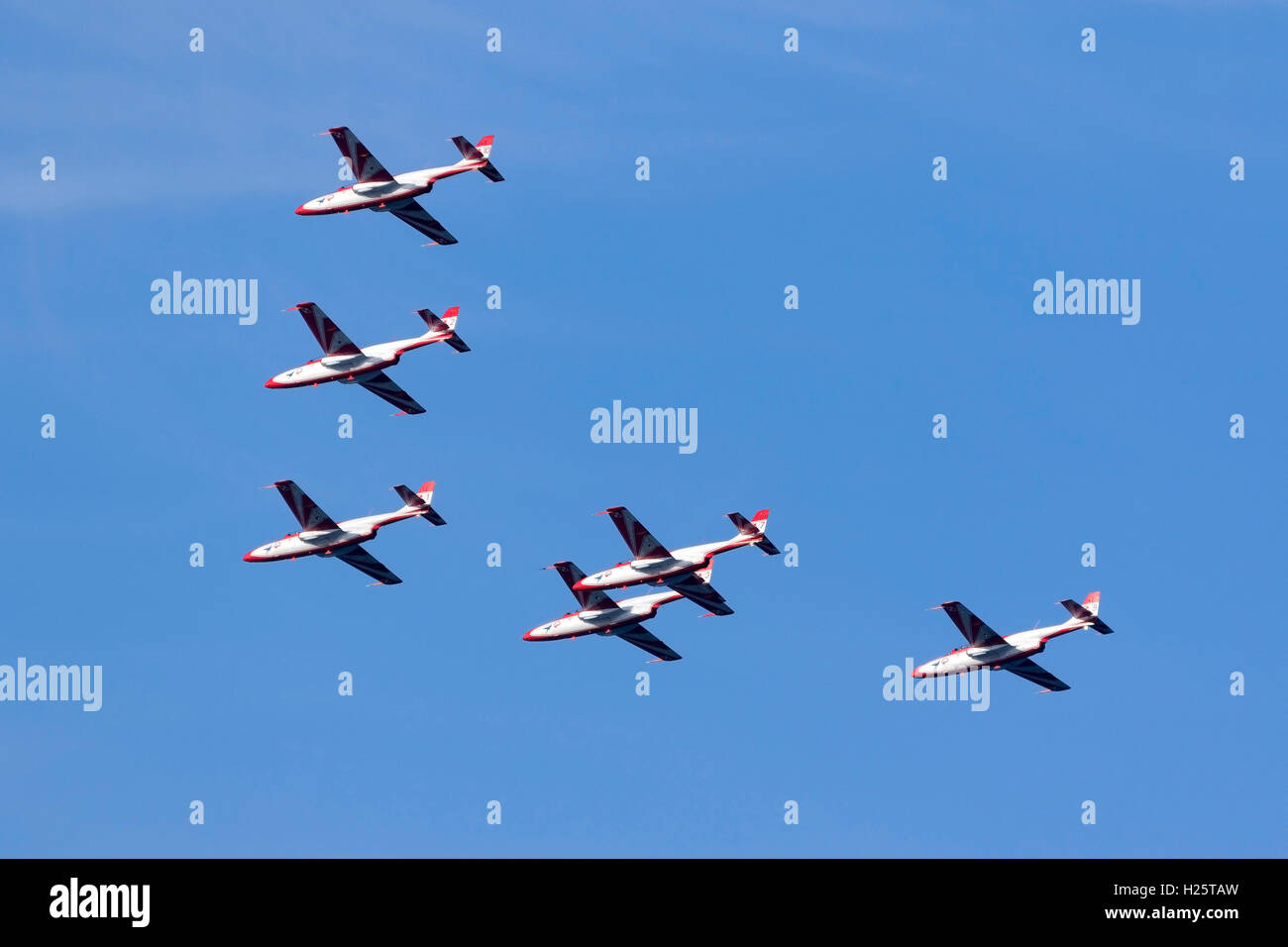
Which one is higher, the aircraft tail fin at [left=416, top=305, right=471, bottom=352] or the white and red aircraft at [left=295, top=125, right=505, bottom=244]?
the white and red aircraft at [left=295, top=125, right=505, bottom=244]

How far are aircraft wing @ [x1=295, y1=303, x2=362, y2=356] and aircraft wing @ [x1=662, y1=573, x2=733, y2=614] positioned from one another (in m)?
27.5

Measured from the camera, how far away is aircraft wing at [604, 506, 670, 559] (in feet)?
500

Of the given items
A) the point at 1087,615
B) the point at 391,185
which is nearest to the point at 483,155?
the point at 391,185

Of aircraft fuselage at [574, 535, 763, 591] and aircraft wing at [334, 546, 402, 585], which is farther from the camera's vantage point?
aircraft wing at [334, 546, 402, 585]

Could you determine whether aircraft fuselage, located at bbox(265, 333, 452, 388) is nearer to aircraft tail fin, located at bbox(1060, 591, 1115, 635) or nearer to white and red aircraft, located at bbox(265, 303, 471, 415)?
white and red aircraft, located at bbox(265, 303, 471, 415)

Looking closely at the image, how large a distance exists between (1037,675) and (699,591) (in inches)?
1088

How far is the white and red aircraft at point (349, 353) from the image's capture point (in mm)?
157875

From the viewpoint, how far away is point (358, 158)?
515 feet

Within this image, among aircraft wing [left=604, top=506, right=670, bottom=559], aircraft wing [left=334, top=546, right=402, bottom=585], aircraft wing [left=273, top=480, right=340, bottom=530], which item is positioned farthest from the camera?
aircraft wing [left=334, top=546, right=402, bottom=585]

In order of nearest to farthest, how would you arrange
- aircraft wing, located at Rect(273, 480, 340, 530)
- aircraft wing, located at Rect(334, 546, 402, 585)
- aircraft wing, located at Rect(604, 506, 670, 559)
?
aircraft wing, located at Rect(604, 506, 670, 559) < aircraft wing, located at Rect(273, 480, 340, 530) < aircraft wing, located at Rect(334, 546, 402, 585)

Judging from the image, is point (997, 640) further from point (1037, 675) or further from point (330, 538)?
point (330, 538)

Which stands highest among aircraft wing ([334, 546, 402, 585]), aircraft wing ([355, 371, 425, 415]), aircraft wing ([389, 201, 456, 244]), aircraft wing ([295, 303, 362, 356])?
aircraft wing ([389, 201, 456, 244])

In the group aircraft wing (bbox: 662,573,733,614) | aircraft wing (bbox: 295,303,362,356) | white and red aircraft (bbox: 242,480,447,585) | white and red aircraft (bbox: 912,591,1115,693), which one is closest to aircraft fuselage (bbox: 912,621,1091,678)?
white and red aircraft (bbox: 912,591,1115,693)
